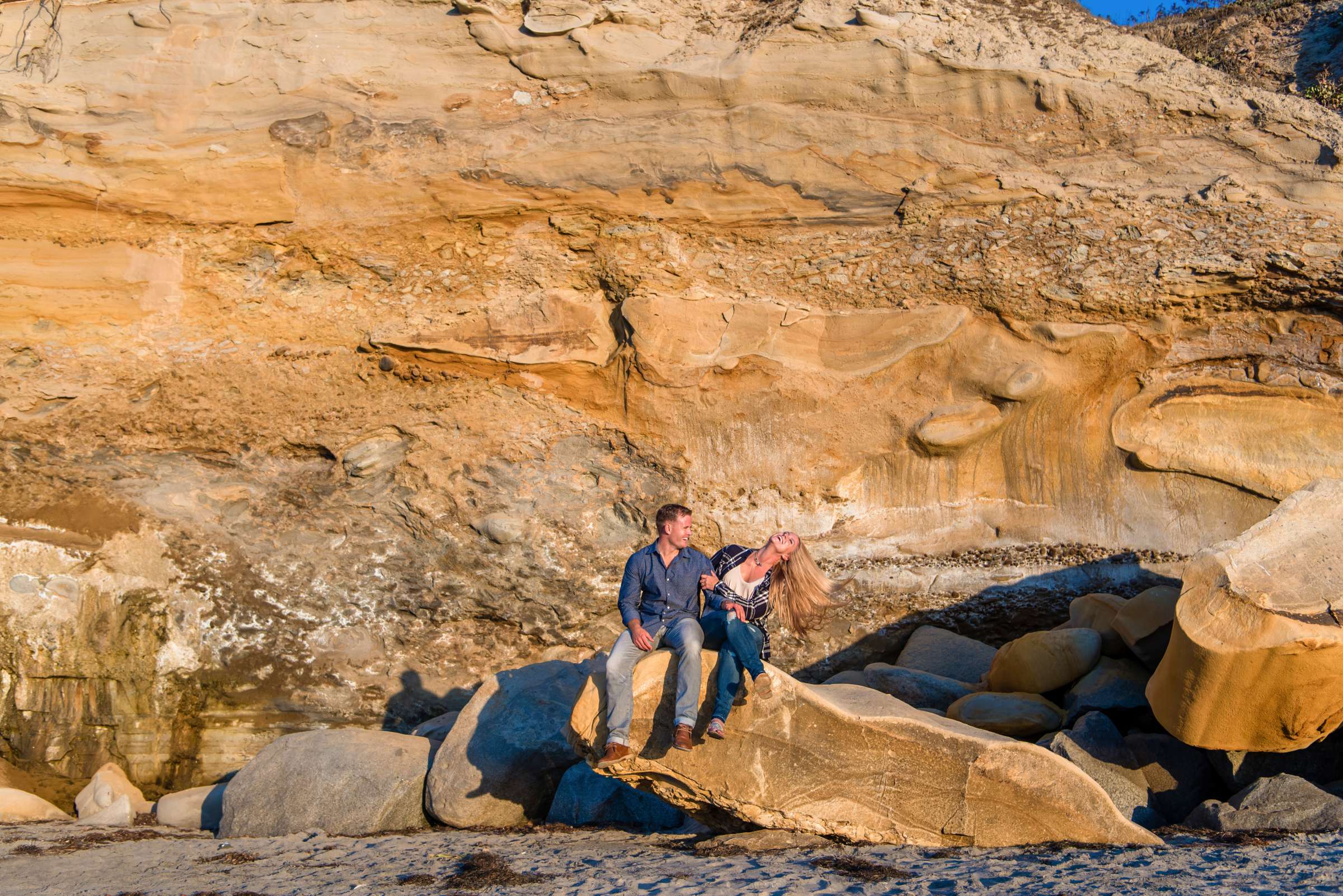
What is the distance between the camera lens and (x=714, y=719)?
4105 mm

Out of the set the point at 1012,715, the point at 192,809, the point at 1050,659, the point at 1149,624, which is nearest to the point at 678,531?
the point at 1012,715

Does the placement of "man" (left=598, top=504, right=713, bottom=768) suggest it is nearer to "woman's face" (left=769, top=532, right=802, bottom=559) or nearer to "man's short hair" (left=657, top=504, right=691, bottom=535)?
"man's short hair" (left=657, top=504, right=691, bottom=535)

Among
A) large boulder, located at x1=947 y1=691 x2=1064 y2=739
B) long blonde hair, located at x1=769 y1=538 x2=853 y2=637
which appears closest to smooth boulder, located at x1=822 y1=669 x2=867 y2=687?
large boulder, located at x1=947 y1=691 x2=1064 y2=739

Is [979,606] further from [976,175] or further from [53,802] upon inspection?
[53,802]

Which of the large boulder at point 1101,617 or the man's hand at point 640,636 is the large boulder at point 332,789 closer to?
the man's hand at point 640,636

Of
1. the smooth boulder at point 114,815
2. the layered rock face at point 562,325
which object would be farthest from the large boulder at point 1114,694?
the smooth boulder at point 114,815

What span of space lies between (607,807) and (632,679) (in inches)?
45.7

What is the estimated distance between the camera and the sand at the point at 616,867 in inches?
140

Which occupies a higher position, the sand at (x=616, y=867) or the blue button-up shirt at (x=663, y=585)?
the blue button-up shirt at (x=663, y=585)

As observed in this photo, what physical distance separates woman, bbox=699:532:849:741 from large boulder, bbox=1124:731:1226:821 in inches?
76.6

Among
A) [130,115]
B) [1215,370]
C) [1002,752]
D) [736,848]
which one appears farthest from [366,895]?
[1215,370]

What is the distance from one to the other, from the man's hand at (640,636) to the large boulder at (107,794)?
12.0ft

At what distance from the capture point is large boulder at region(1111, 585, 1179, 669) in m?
5.52

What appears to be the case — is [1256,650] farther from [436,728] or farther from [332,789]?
[436,728]
